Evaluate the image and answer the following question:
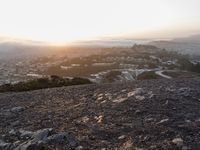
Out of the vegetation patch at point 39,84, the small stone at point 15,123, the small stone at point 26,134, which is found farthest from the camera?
the vegetation patch at point 39,84

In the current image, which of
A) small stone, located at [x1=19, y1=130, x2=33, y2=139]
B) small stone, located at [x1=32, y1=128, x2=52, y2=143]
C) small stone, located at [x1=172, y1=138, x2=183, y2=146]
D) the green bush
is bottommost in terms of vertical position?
the green bush

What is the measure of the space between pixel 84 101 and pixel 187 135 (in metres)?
9.12

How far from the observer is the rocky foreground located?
44.6 ft

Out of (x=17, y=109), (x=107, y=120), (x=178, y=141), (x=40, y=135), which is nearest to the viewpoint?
(x=178, y=141)

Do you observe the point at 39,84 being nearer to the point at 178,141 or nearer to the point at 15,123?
the point at 15,123

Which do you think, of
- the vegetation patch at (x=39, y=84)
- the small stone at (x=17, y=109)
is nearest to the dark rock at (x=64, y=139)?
the small stone at (x=17, y=109)

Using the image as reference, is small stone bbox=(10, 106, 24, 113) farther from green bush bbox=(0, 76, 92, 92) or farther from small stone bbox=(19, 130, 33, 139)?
green bush bbox=(0, 76, 92, 92)

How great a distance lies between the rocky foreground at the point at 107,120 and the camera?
13.6 meters

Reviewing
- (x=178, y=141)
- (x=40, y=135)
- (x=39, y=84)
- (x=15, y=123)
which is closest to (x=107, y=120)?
(x=40, y=135)

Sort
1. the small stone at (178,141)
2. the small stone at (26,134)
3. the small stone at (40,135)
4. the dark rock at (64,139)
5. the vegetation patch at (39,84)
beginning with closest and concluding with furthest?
the small stone at (178,141), the dark rock at (64,139), the small stone at (40,135), the small stone at (26,134), the vegetation patch at (39,84)

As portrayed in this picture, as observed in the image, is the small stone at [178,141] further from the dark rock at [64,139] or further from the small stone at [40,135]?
the small stone at [40,135]

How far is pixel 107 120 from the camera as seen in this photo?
54.4 ft

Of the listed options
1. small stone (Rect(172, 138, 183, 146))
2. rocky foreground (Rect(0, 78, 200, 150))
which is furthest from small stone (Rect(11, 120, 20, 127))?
small stone (Rect(172, 138, 183, 146))

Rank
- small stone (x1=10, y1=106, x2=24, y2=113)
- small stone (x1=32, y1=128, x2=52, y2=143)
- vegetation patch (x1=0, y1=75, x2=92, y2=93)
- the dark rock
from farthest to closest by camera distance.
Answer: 1. vegetation patch (x1=0, y1=75, x2=92, y2=93)
2. small stone (x1=10, y1=106, x2=24, y2=113)
3. small stone (x1=32, y1=128, x2=52, y2=143)
4. the dark rock
